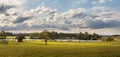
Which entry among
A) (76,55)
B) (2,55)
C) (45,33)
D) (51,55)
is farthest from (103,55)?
(45,33)

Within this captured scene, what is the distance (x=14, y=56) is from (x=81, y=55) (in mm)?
15362

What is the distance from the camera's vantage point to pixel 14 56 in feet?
208

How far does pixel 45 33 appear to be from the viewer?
559 feet

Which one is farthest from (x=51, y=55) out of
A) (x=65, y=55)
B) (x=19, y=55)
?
(x=19, y=55)

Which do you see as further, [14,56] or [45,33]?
[45,33]

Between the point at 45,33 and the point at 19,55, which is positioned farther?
the point at 45,33

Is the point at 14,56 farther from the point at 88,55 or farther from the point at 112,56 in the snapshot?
the point at 112,56

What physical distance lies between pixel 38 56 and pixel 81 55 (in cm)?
1022

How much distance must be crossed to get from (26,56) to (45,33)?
351 ft

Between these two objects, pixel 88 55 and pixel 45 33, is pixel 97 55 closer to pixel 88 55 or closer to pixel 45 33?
pixel 88 55

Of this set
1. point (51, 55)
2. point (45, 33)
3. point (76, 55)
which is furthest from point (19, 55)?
point (45, 33)

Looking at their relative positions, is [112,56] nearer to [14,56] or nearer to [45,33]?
[14,56]

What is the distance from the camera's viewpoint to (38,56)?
6406 cm

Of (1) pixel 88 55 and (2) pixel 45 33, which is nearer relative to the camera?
(1) pixel 88 55
